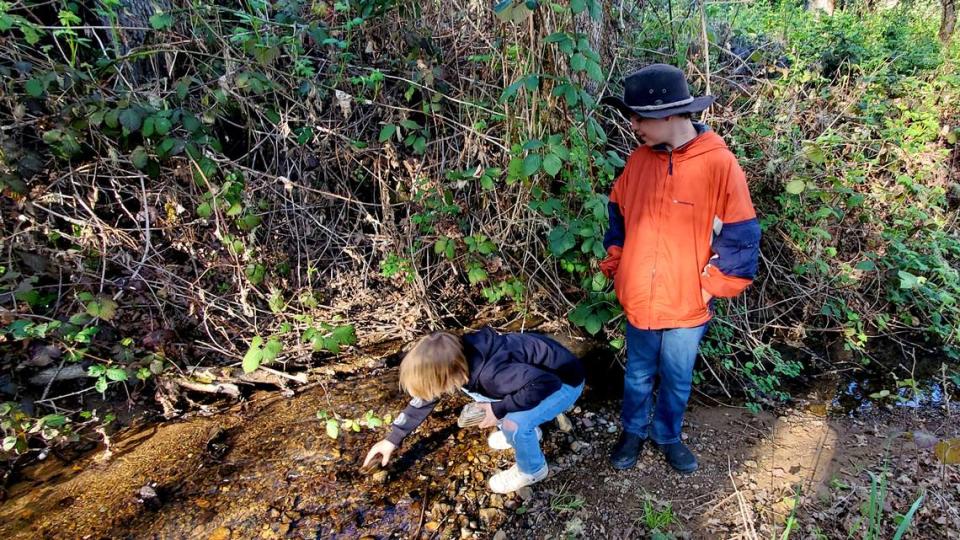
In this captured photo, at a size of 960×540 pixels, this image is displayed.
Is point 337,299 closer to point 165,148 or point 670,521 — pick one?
point 165,148

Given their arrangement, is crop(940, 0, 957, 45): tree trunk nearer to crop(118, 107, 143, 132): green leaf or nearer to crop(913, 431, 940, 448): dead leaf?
crop(913, 431, 940, 448): dead leaf

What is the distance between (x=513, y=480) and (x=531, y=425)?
296 millimetres

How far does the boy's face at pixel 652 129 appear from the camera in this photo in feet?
5.78

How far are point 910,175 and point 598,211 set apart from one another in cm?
297

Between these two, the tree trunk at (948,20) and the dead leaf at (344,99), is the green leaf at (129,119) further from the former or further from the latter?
the tree trunk at (948,20)

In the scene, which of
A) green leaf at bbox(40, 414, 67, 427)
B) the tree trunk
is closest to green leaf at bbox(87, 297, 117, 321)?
green leaf at bbox(40, 414, 67, 427)

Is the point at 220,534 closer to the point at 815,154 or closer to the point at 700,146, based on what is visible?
the point at 700,146

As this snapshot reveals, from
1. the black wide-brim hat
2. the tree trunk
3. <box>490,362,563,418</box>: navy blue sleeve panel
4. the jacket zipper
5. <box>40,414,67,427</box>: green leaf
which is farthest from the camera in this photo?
the tree trunk

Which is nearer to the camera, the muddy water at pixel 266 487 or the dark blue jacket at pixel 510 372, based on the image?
the dark blue jacket at pixel 510 372

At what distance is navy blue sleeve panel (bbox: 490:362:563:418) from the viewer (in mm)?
1937

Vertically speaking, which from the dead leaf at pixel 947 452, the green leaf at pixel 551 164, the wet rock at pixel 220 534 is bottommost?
the dead leaf at pixel 947 452

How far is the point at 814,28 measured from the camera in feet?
15.8

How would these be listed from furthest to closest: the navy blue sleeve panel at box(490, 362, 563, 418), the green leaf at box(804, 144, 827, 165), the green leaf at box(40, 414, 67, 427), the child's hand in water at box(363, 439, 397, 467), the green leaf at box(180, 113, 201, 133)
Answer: the green leaf at box(804, 144, 827, 165)
the green leaf at box(180, 113, 201, 133)
the green leaf at box(40, 414, 67, 427)
the child's hand in water at box(363, 439, 397, 467)
the navy blue sleeve panel at box(490, 362, 563, 418)

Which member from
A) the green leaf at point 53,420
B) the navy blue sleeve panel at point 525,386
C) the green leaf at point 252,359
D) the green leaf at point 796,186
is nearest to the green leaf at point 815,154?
the green leaf at point 796,186
